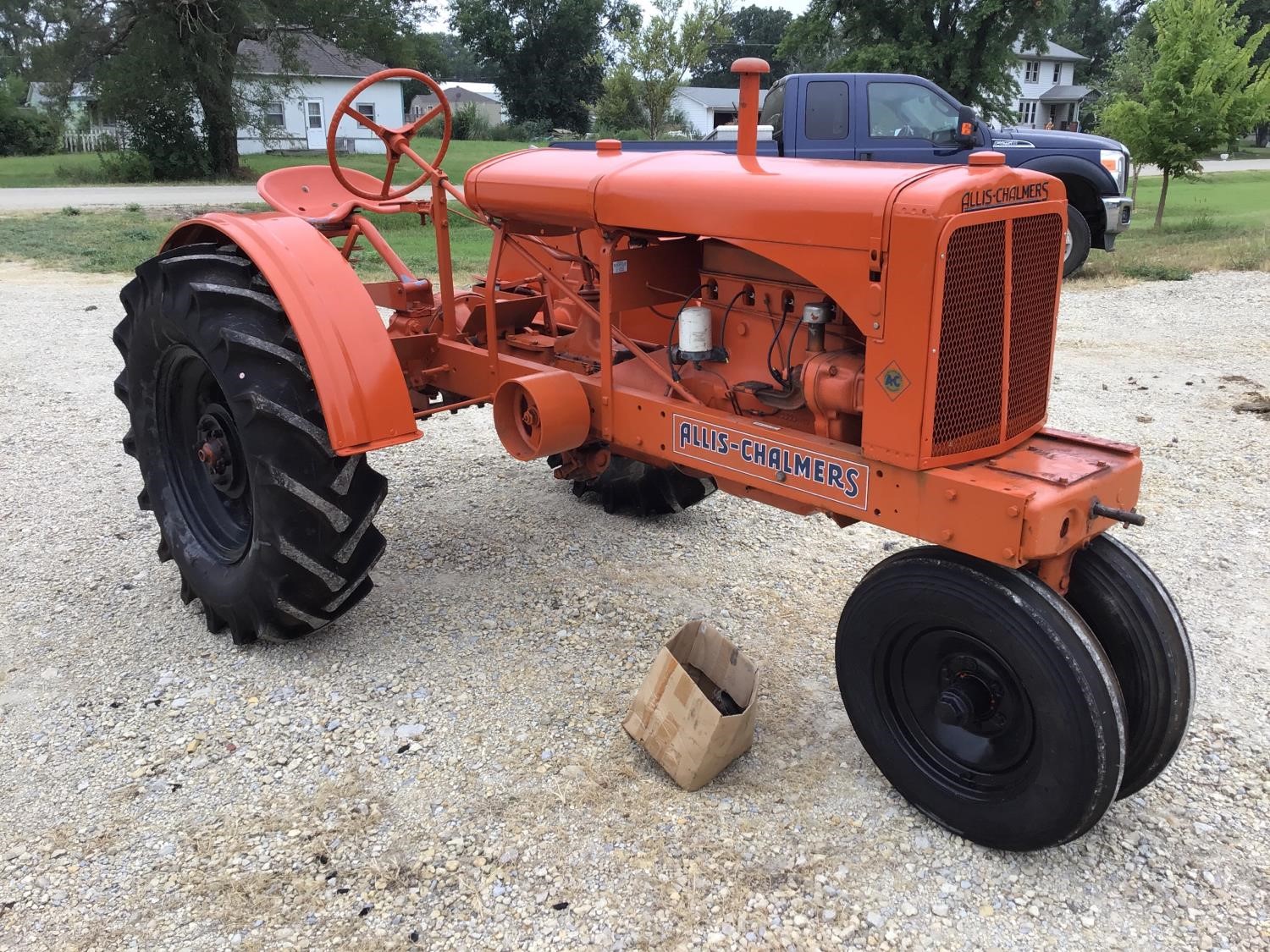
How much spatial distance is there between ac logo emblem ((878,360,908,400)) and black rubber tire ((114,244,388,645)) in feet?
5.68

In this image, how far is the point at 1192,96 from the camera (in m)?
15.0

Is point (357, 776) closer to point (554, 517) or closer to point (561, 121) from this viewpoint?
point (554, 517)

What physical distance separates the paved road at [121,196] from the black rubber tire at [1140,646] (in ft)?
58.0

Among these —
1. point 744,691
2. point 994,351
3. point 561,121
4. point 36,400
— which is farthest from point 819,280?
point 561,121

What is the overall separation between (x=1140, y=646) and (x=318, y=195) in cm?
369

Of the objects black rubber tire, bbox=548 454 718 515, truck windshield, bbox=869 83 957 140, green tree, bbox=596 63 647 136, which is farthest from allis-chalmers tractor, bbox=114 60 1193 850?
green tree, bbox=596 63 647 136

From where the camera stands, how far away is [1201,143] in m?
15.6

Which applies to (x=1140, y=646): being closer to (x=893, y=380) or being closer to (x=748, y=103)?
(x=893, y=380)

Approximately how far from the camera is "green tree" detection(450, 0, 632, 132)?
49.5 meters

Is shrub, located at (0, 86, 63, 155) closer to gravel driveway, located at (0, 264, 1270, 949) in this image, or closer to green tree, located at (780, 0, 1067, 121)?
green tree, located at (780, 0, 1067, 121)

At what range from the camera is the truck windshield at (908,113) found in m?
10.2

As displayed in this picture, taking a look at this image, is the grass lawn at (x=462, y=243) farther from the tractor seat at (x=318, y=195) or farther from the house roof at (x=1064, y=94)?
the house roof at (x=1064, y=94)

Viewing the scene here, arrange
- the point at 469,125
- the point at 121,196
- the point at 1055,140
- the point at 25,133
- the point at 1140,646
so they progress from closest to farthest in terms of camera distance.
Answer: the point at 1140,646
the point at 1055,140
the point at 121,196
the point at 25,133
the point at 469,125

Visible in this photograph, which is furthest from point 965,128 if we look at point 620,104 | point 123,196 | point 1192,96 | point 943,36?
point 620,104
